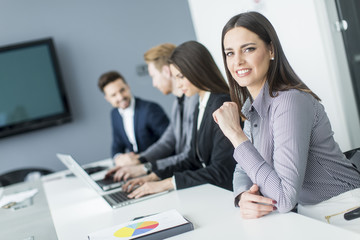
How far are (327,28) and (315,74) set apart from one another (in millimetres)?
266

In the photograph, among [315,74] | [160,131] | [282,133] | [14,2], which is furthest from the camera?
[14,2]

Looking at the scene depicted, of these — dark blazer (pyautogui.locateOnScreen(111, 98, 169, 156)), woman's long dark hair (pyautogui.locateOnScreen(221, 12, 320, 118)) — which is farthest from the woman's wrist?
dark blazer (pyautogui.locateOnScreen(111, 98, 169, 156))

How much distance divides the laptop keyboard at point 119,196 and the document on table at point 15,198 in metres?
0.68

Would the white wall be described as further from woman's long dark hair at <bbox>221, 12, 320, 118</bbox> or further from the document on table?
the document on table

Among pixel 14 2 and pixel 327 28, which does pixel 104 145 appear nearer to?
pixel 14 2

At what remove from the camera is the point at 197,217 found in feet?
4.92

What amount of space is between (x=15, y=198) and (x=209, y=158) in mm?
1225

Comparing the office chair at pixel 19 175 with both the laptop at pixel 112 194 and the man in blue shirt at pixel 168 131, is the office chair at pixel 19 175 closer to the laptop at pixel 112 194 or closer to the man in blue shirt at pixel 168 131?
the man in blue shirt at pixel 168 131

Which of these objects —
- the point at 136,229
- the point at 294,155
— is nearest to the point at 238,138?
the point at 294,155

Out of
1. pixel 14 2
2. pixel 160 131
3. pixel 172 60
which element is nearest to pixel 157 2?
pixel 14 2

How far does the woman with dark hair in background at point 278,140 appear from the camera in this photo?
1363 mm

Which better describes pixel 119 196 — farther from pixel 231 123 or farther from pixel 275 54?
pixel 275 54

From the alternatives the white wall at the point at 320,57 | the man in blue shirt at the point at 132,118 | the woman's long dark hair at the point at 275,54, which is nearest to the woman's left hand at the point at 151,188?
the woman's long dark hair at the point at 275,54

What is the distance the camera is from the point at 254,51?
1577mm
